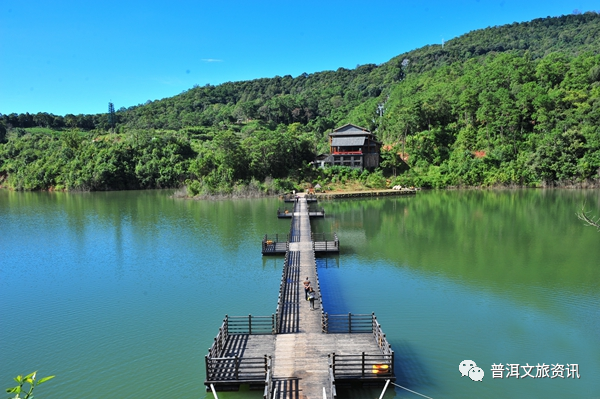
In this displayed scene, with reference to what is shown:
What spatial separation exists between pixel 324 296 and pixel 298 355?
7.57m

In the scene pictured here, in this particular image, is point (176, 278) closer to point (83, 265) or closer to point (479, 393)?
point (83, 265)

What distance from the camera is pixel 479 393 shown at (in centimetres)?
1179

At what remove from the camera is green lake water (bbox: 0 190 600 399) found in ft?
43.3

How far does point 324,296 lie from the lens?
66.3ft

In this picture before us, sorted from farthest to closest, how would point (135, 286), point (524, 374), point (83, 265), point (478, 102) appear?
1. point (478, 102)
2. point (83, 265)
3. point (135, 286)
4. point (524, 374)

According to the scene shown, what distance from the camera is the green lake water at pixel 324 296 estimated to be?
1320cm

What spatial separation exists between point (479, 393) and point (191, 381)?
9197mm

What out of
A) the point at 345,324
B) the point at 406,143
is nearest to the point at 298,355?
the point at 345,324

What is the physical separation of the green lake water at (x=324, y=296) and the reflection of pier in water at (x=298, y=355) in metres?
0.71

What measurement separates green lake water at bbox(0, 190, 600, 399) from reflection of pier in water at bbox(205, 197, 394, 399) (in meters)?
0.71

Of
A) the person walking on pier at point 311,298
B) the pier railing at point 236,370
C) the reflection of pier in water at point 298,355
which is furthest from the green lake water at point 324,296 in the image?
the person walking on pier at point 311,298

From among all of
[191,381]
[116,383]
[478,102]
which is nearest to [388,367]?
[191,381]

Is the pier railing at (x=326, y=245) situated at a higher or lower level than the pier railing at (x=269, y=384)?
higher

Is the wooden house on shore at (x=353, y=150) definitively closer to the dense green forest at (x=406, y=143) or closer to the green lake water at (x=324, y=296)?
the dense green forest at (x=406, y=143)
